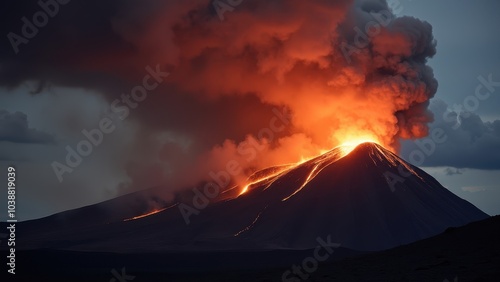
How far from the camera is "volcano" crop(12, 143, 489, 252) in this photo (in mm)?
115312

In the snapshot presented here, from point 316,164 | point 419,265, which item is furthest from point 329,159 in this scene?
point 419,265

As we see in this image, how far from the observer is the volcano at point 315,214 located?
11531cm

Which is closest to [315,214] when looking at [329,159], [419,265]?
[329,159]

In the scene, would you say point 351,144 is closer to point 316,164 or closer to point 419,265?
point 316,164

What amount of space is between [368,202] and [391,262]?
292ft

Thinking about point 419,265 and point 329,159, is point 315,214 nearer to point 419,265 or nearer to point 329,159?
point 329,159

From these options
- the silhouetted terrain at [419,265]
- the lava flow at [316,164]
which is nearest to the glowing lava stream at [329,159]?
the lava flow at [316,164]

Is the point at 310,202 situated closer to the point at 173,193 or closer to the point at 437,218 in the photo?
the point at 437,218

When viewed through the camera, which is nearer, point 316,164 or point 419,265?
point 419,265

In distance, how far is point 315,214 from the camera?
122 m

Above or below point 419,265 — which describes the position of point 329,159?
above

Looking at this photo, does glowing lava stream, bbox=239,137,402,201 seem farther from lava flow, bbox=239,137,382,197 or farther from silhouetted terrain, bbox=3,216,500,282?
silhouetted terrain, bbox=3,216,500,282

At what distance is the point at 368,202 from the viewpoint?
12912 centimetres

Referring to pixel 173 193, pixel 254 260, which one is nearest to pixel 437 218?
pixel 254 260
